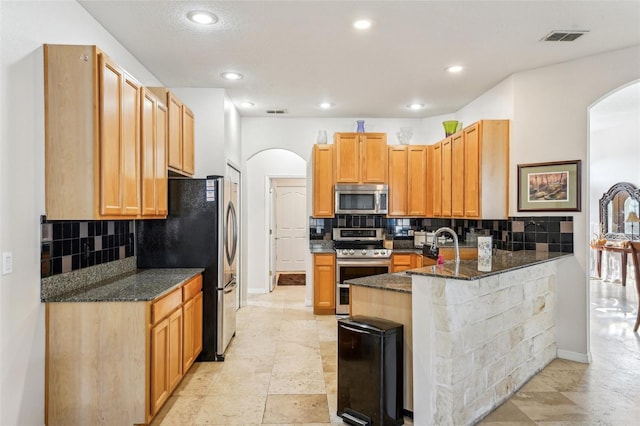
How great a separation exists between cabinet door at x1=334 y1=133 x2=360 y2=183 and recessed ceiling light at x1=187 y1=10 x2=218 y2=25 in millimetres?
2788

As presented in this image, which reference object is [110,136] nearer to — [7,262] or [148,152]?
[148,152]

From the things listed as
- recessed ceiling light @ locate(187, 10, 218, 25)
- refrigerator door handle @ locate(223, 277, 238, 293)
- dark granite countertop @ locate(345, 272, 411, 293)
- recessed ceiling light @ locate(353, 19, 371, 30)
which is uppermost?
recessed ceiling light @ locate(187, 10, 218, 25)

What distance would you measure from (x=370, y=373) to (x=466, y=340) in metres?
0.66

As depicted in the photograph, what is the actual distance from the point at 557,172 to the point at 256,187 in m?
4.73

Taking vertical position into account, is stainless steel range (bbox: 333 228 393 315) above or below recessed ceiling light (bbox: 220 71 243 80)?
below

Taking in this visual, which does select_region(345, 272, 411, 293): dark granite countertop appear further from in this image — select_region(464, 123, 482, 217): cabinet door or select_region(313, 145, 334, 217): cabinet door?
select_region(313, 145, 334, 217): cabinet door

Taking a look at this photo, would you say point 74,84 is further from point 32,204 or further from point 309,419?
point 309,419

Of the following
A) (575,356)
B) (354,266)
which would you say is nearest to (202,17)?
(354,266)

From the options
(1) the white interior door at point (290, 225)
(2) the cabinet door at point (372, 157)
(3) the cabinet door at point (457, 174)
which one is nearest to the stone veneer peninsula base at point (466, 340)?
(3) the cabinet door at point (457, 174)

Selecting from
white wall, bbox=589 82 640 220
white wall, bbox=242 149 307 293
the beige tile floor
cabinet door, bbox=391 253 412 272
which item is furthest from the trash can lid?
white wall, bbox=589 82 640 220

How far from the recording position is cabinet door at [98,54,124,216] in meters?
2.39

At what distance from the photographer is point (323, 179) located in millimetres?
5621

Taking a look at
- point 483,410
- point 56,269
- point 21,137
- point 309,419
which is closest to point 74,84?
point 21,137

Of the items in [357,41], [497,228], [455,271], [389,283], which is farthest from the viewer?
[497,228]
